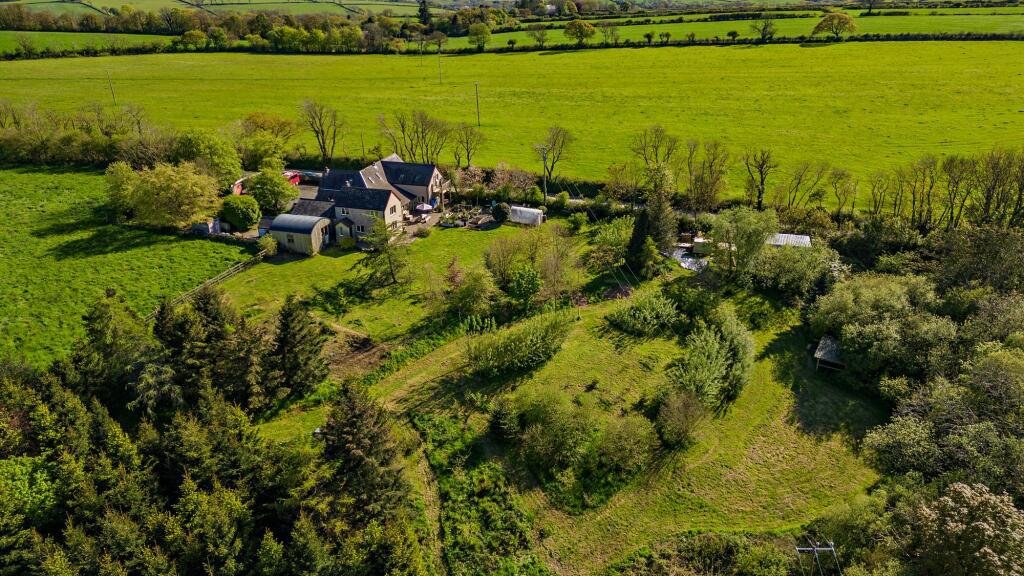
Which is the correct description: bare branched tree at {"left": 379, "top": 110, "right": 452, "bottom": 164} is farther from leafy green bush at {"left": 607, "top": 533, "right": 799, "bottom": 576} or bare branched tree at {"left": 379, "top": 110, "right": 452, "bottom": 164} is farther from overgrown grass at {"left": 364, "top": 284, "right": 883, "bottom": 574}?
leafy green bush at {"left": 607, "top": 533, "right": 799, "bottom": 576}

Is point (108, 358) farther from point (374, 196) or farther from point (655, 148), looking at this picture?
point (655, 148)

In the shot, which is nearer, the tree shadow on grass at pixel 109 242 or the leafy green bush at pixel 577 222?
the tree shadow on grass at pixel 109 242

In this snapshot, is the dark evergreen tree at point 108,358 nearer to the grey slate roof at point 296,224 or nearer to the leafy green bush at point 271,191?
the grey slate roof at point 296,224

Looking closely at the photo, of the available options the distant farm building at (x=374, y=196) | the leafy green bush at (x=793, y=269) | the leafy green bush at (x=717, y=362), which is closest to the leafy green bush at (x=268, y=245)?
the distant farm building at (x=374, y=196)

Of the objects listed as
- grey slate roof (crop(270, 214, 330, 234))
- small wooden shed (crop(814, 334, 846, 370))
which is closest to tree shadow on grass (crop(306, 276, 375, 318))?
grey slate roof (crop(270, 214, 330, 234))

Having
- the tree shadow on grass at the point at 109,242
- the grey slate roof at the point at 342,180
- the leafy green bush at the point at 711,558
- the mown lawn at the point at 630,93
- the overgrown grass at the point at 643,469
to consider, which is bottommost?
the leafy green bush at the point at 711,558

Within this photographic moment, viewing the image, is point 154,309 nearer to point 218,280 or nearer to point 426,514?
point 218,280
